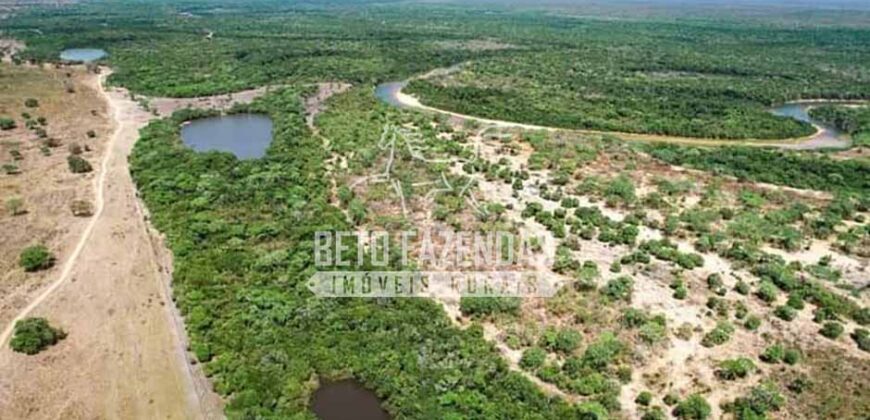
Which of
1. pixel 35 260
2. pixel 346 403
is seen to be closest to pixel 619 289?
pixel 346 403

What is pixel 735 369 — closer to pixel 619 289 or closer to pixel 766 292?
pixel 619 289

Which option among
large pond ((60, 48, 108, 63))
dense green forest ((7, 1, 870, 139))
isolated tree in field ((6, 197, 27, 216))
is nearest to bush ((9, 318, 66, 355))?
isolated tree in field ((6, 197, 27, 216))

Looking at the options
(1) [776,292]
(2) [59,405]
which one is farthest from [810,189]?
(2) [59,405]

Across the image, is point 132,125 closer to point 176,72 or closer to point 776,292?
point 176,72

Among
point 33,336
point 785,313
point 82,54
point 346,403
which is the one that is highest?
point 82,54

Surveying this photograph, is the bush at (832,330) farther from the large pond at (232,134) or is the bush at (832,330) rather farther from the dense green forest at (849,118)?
the large pond at (232,134)

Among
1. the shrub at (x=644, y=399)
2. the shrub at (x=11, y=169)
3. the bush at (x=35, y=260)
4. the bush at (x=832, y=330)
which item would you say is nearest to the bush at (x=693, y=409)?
the shrub at (x=644, y=399)

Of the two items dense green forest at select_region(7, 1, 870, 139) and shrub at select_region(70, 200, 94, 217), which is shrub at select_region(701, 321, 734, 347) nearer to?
shrub at select_region(70, 200, 94, 217)
